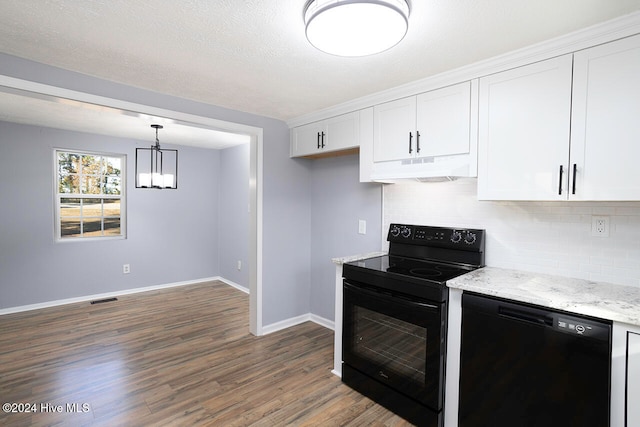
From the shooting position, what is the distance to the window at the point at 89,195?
433cm

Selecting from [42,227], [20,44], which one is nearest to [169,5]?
[20,44]

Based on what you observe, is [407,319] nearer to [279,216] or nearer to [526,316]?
[526,316]

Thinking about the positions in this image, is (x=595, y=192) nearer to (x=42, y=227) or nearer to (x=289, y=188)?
(x=289, y=188)

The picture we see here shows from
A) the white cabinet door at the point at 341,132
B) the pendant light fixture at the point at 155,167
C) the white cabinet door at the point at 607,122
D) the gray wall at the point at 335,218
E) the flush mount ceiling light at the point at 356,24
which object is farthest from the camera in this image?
the pendant light fixture at the point at 155,167

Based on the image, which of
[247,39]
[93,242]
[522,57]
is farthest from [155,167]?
[522,57]

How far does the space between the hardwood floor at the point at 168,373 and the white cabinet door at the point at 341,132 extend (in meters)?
1.91

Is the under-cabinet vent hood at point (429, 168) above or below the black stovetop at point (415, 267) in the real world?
above

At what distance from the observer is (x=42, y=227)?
13.5ft

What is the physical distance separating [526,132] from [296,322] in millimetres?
2873

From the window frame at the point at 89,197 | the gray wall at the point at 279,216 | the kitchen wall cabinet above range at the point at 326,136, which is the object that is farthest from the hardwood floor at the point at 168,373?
the kitchen wall cabinet above range at the point at 326,136

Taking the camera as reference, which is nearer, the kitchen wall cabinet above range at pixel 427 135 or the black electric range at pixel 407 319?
the black electric range at pixel 407 319

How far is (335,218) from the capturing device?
3439mm

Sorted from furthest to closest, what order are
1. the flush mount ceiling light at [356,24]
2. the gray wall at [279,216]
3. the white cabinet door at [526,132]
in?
the gray wall at [279,216]
the white cabinet door at [526,132]
the flush mount ceiling light at [356,24]

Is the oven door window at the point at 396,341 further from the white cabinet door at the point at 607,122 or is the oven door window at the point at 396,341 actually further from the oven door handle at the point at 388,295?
the white cabinet door at the point at 607,122
